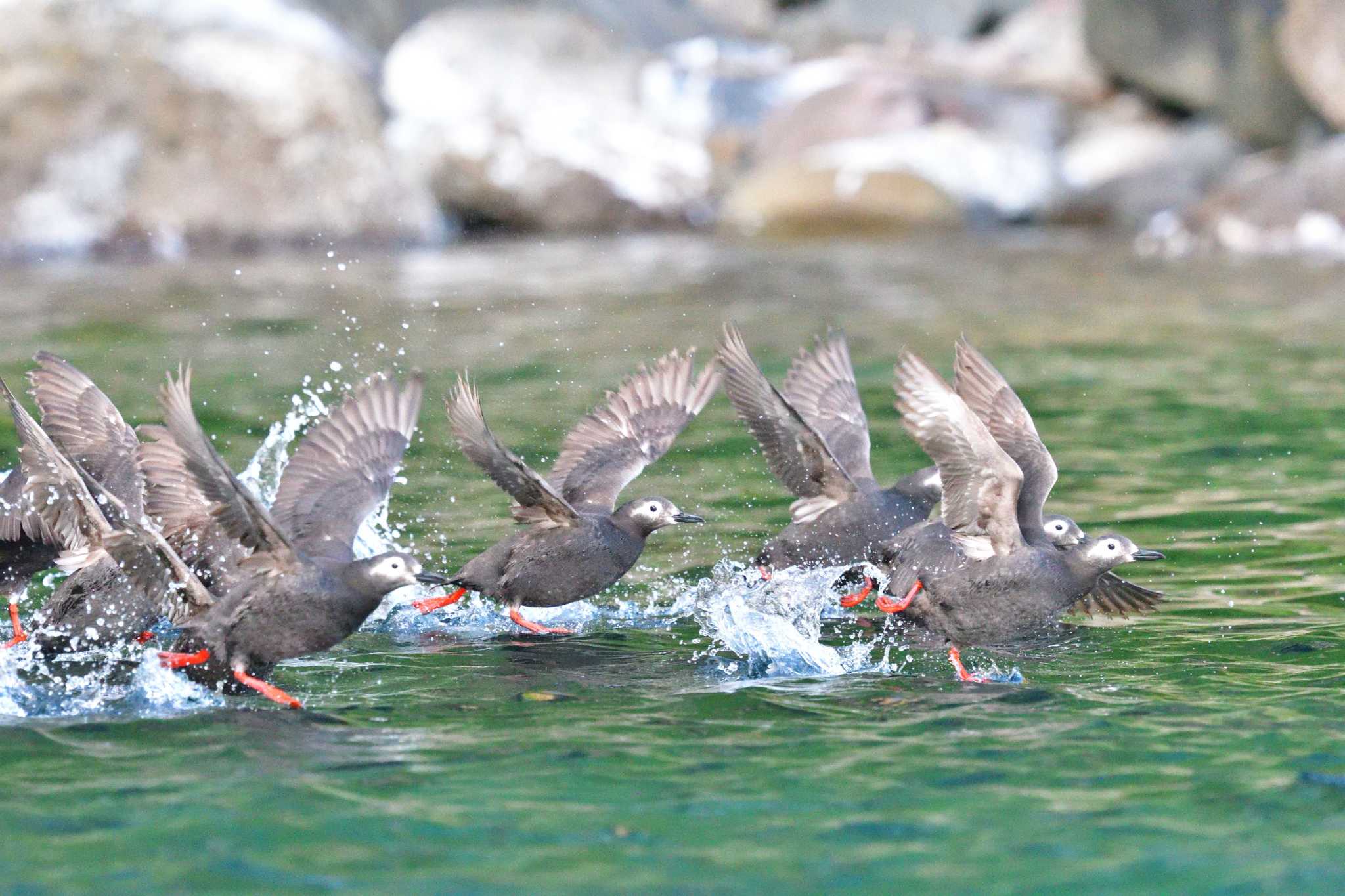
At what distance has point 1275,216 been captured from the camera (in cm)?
2359

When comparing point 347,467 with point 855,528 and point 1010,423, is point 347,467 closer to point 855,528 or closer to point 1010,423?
point 855,528

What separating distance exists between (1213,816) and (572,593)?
3642 mm

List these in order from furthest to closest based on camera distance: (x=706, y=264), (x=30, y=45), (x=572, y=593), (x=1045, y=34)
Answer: (x=1045, y=34) → (x=30, y=45) → (x=706, y=264) → (x=572, y=593)

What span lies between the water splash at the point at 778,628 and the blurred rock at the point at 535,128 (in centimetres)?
1924

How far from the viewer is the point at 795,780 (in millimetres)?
5980

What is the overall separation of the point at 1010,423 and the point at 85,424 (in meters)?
4.61

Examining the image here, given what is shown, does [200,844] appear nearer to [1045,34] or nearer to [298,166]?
[298,166]

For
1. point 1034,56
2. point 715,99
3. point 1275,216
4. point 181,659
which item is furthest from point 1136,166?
point 181,659

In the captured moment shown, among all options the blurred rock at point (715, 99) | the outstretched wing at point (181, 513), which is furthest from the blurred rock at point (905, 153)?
the outstretched wing at point (181, 513)

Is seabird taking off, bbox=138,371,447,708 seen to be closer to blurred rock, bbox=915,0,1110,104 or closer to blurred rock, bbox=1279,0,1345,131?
blurred rock, bbox=1279,0,1345,131

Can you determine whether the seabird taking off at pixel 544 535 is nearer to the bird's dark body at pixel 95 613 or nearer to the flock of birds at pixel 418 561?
the flock of birds at pixel 418 561

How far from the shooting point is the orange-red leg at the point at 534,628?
855 centimetres

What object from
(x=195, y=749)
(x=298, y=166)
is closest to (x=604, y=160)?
(x=298, y=166)

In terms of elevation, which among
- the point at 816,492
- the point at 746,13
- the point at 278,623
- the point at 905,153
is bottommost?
the point at 278,623
